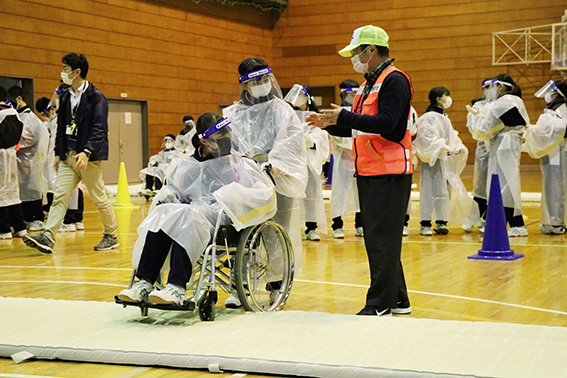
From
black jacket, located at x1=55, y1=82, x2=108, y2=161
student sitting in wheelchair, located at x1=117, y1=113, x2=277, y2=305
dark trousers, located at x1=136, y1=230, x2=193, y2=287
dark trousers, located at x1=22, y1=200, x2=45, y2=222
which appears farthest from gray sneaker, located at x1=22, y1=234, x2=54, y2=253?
dark trousers, located at x1=136, y1=230, x2=193, y2=287

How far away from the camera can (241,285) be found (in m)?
3.28

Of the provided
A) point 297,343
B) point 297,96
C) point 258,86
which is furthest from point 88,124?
point 297,343

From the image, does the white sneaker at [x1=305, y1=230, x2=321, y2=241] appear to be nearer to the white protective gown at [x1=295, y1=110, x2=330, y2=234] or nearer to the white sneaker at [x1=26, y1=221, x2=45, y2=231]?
the white protective gown at [x1=295, y1=110, x2=330, y2=234]

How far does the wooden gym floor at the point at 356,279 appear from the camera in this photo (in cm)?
338

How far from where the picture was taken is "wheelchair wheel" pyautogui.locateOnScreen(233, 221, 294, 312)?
344cm

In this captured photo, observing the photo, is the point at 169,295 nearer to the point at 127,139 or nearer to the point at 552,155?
the point at 552,155

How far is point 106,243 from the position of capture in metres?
6.00

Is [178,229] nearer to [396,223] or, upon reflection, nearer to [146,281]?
[146,281]

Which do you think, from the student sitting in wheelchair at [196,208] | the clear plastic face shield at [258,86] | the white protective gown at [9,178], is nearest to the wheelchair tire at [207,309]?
the student sitting in wheelchair at [196,208]

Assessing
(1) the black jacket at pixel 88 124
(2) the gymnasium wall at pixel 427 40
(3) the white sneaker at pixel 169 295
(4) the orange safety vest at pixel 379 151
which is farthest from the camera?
(2) the gymnasium wall at pixel 427 40

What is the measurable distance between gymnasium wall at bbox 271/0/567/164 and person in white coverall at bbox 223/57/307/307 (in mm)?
12958

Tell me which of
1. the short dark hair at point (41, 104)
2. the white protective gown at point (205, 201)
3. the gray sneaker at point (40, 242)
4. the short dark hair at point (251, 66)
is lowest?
the gray sneaker at point (40, 242)

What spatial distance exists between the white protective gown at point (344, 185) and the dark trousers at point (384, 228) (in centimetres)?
332

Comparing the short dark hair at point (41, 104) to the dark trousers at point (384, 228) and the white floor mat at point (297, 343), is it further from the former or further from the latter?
the dark trousers at point (384, 228)
